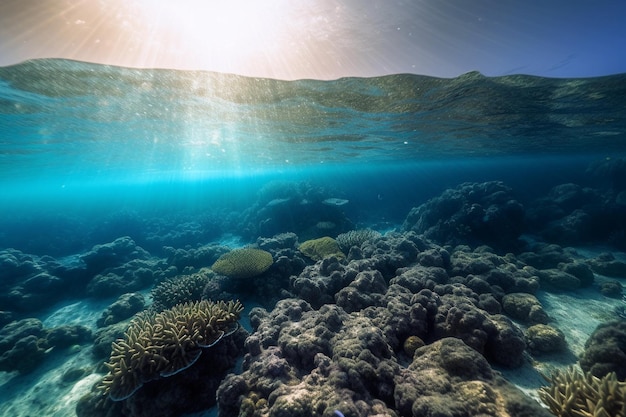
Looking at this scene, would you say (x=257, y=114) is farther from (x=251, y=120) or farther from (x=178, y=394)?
(x=178, y=394)

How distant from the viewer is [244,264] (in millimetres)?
8789

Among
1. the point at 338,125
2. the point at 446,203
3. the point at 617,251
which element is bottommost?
the point at 617,251

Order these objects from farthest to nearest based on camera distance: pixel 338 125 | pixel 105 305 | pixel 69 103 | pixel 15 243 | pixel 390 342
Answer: pixel 15 243 < pixel 338 125 < pixel 69 103 < pixel 105 305 < pixel 390 342

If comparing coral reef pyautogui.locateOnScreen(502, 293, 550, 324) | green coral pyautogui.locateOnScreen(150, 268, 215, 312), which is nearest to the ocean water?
green coral pyautogui.locateOnScreen(150, 268, 215, 312)

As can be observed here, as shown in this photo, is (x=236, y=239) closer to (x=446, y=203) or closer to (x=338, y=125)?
(x=338, y=125)

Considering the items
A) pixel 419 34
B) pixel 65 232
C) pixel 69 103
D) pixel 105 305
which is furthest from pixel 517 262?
pixel 65 232

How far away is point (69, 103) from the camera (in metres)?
14.4

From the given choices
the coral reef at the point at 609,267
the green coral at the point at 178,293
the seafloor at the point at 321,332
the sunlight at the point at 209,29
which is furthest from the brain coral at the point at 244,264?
the coral reef at the point at 609,267

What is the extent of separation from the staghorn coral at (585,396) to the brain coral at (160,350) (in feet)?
20.0

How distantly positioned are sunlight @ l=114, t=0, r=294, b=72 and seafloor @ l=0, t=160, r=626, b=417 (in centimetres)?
678

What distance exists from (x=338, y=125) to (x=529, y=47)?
44.8 ft

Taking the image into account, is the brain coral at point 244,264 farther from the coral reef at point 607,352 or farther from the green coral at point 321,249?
the coral reef at point 607,352

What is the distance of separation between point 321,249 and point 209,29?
867 centimetres

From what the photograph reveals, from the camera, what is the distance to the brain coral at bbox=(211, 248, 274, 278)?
862cm
